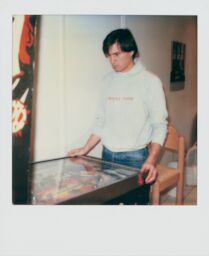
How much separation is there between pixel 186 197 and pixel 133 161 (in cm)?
33

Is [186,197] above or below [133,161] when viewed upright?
below

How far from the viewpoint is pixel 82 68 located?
4.97 ft

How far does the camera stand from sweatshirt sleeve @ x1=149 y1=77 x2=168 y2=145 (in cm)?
151

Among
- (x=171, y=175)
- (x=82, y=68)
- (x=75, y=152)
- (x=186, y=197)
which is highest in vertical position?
(x=82, y=68)

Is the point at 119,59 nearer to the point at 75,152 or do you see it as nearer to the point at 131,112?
the point at 131,112

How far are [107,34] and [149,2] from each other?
0.83 feet

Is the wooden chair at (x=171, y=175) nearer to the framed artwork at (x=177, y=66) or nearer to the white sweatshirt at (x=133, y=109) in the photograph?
the white sweatshirt at (x=133, y=109)

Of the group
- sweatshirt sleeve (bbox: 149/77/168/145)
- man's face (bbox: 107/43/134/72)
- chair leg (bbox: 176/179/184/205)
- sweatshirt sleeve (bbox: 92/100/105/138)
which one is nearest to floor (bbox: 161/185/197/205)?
chair leg (bbox: 176/179/184/205)

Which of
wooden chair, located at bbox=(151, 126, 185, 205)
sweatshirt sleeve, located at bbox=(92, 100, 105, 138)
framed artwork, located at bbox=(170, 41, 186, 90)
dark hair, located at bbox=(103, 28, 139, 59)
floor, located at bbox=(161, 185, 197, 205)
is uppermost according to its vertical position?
dark hair, located at bbox=(103, 28, 139, 59)

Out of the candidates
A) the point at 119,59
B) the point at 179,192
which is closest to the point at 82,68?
the point at 119,59

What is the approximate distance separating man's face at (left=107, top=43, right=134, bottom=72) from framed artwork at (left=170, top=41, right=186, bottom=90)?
0.70 ft

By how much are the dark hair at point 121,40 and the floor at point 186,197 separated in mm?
747

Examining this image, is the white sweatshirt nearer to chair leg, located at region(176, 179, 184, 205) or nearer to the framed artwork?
the framed artwork

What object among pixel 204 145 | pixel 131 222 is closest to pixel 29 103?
pixel 131 222
